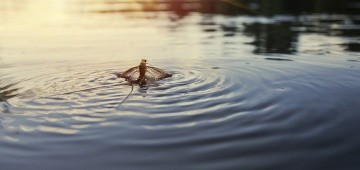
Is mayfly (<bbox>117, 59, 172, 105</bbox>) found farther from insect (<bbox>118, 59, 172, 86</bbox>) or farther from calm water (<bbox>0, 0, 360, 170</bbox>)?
calm water (<bbox>0, 0, 360, 170</bbox>)

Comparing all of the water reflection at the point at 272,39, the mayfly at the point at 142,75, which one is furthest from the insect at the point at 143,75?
the water reflection at the point at 272,39

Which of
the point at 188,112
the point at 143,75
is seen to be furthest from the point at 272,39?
the point at 188,112

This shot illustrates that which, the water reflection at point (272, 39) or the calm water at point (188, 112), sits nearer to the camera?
the calm water at point (188, 112)

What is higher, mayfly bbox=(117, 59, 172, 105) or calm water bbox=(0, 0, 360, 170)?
mayfly bbox=(117, 59, 172, 105)

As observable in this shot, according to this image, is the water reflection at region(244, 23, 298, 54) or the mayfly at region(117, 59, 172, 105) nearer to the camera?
the mayfly at region(117, 59, 172, 105)

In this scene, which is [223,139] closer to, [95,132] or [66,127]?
[95,132]

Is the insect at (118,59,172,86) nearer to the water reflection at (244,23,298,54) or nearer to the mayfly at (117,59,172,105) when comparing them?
the mayfly at (117,59,172,105)

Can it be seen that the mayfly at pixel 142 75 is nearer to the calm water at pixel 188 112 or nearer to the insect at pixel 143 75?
→ the insect at pixel 143 75

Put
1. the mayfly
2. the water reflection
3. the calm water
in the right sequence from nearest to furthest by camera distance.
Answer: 1. the calm water
2. the mayfly
3. the water reflection

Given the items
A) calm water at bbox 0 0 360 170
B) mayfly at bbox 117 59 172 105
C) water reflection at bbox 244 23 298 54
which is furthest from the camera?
water reflection at bbox 244 23 298 54

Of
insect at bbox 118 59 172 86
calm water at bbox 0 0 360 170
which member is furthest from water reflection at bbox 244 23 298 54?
insect at bbox 118 59 172 86
